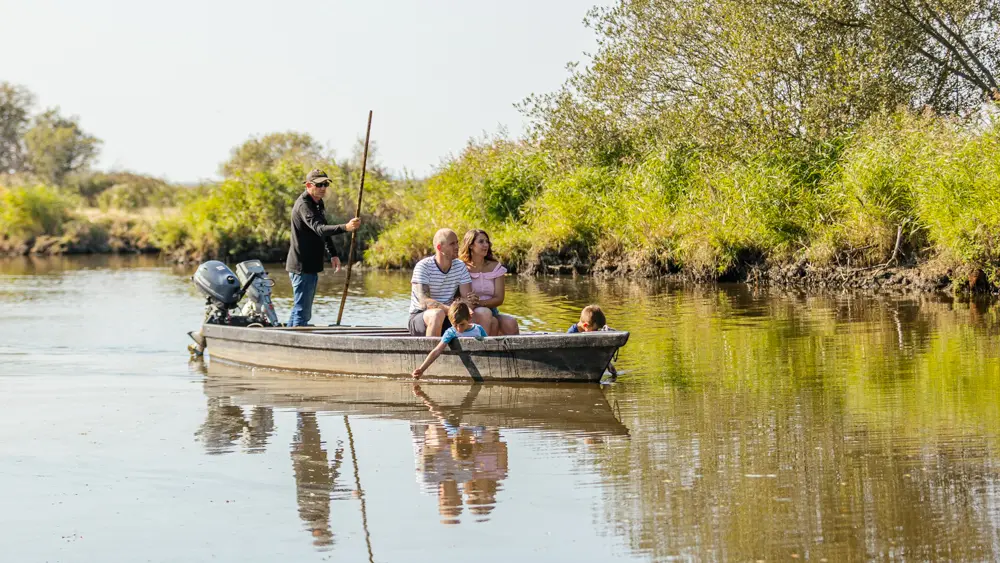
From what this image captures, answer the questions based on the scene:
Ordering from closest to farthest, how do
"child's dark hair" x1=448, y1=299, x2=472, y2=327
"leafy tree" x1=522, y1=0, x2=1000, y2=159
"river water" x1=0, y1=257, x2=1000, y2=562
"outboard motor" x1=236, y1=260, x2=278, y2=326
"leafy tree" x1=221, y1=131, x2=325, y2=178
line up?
1. "river water" x1=0, y1=257, x2=1000, y2=562
2. "child's dark hair" x1=448, y1=299, x2=472, y2=327
3. "outboard motor" x1=236, y1=260, x2=278, y2=326
4. "leafy tree" x1=522, y1=0, x2=1000, y2=159
5. "leafy tree" x1=221, y1=131, x2=325, y2=178

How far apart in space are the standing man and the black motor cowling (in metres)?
0.98

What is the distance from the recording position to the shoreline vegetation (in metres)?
19.0

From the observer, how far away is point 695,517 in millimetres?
5926

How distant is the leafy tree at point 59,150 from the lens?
69438 mm

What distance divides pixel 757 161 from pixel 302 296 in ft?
41.1

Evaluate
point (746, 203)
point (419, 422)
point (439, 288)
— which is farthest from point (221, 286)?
point (746, 203)

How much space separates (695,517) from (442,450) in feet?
7.50

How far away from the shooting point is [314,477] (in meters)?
7.18

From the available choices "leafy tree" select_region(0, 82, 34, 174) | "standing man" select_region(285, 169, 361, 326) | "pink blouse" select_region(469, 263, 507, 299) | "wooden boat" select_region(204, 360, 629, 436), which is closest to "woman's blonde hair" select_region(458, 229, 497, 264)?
"pink blouse" select_region(469, 263, 507, 299)

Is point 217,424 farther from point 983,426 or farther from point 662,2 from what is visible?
point 662,2

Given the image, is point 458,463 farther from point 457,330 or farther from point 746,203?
point 746,203

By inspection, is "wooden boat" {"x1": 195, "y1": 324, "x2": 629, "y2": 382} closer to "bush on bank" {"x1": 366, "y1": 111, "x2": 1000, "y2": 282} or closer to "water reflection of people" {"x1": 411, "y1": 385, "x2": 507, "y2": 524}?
"water reflection of people" {"x1": 411, "y1": 385, "x2": 507, "y2": 524}

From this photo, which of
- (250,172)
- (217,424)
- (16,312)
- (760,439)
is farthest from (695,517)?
(250,172)

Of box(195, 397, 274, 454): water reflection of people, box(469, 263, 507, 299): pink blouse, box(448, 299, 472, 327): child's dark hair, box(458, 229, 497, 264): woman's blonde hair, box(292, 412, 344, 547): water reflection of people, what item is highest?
box(458, 229, 497, 264): woman's blonde hair
